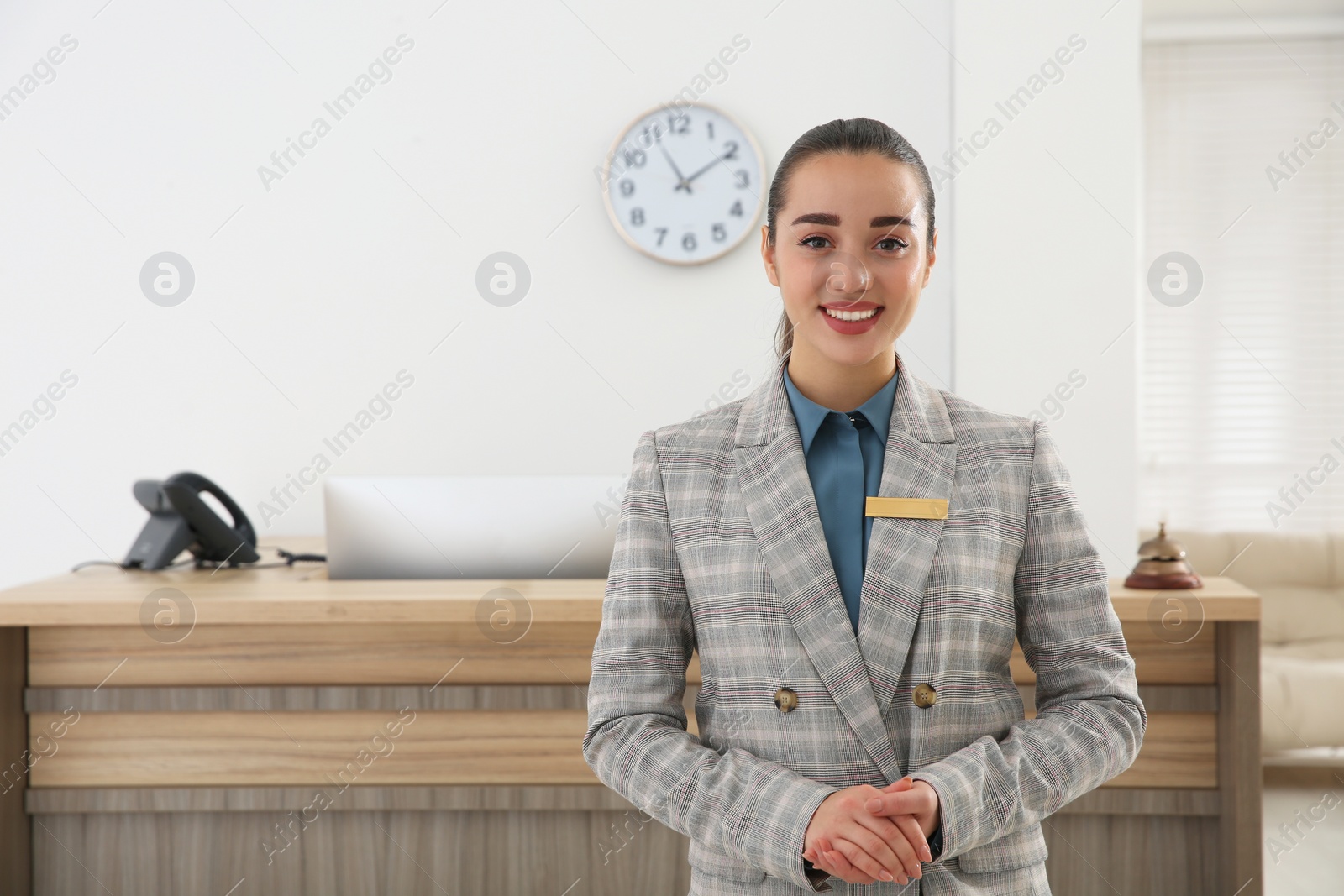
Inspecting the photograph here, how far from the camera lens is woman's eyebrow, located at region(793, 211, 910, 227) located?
3.30 feet

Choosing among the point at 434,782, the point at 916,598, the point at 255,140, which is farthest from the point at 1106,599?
the point at 255,140

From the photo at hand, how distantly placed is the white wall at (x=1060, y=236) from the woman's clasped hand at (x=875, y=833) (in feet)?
8.16

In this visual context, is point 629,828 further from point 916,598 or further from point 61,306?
point 61,306

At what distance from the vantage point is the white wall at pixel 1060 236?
125 inches

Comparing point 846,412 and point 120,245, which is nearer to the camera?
point 846,412

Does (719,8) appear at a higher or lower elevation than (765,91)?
higher

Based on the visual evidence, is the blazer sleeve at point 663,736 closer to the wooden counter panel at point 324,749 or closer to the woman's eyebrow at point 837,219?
the woman's eyebrow at point 837,219

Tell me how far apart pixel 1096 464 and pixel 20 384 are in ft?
11.9

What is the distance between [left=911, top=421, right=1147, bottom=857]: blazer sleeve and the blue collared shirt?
16 centimetres

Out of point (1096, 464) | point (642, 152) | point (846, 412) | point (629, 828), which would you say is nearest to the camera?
point (846, 412)

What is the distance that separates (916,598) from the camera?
3.19ft

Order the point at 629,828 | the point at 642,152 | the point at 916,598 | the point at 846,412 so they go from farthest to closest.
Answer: the point at 642,152 < the point at 629,828 < the point at 846,412 < the point at 916,598

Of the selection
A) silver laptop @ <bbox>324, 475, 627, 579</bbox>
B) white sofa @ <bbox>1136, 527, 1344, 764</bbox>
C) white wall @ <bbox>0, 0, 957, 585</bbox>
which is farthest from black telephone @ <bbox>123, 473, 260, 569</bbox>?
white sofa @ <bbox>1136, 527, 1344, 764</bbox>

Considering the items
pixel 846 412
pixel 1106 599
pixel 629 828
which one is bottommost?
pixel 629 828
